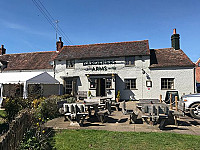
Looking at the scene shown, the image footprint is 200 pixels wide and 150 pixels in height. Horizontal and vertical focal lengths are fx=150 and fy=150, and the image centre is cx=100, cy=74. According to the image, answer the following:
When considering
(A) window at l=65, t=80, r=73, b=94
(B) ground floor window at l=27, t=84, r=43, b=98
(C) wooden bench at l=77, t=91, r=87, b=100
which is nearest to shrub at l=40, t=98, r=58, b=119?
(B) ground floor window at l=27, t=84, r=43, b=98

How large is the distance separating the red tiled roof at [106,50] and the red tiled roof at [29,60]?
266cm

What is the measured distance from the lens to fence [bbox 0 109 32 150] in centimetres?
297

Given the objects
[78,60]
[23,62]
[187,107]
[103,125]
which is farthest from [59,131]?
[23,62]

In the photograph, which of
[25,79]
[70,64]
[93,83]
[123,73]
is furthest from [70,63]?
[123,73]

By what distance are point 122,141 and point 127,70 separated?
12668mm

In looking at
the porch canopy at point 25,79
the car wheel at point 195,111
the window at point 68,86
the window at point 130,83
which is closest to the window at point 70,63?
the window at point 68,86

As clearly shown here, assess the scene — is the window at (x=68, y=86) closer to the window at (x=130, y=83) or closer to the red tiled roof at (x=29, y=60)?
the red tiled roof at (x=29, y=60)

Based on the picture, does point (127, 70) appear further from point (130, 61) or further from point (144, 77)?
point (144, 77)

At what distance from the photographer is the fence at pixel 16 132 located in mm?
2975

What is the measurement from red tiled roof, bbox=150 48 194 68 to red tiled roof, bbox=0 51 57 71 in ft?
Result: 43.0

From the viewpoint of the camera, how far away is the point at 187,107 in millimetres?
8234

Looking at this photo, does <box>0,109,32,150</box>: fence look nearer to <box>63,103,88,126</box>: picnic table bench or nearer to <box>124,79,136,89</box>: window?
<box>63,103,88,126</box>: picnic table bench

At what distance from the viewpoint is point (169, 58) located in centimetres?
1697

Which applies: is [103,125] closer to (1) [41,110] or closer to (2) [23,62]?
(1) [41,110]
